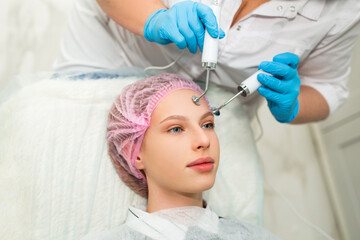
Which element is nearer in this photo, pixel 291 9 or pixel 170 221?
pixel 170 221

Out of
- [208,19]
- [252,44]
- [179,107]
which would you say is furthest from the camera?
[252,44]

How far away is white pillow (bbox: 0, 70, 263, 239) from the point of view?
3.69 feet

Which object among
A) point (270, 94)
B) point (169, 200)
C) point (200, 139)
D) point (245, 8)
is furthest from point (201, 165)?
point (245, 8)

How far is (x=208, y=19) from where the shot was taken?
3.28ft

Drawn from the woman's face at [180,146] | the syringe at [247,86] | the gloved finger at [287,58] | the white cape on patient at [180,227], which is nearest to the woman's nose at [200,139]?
the woman's face at [180,146]

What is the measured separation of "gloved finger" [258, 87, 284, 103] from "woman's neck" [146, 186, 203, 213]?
41 centimetres

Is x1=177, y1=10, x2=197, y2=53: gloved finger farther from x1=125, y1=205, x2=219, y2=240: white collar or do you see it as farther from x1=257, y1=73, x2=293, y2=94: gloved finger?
x1=125, y1=205, x2=219, y2=240: white collar

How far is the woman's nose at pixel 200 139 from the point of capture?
1026mm

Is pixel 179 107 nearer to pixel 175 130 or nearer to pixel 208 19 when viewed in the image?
pixel 175 130

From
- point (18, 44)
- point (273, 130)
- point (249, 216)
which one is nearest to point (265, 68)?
point (249, 216)

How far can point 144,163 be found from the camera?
→ 1.16 m

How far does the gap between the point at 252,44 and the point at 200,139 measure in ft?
1.38

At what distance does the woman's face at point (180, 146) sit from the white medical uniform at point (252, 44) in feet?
0.74

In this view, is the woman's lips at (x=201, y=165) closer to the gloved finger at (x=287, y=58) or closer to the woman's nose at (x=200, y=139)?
the woman's nose at (x=200, y=139)
